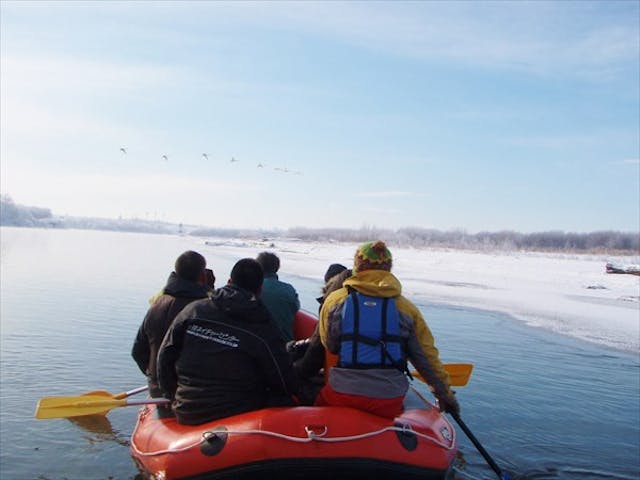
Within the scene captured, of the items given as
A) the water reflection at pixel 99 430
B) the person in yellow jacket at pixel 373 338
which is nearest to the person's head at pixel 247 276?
the person in yellow jacket at pixel 373 338

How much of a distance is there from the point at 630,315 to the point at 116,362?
508 inches

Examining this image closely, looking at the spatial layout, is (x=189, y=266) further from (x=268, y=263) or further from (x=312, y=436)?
(x=312, y=436)

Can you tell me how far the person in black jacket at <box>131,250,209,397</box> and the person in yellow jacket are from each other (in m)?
1.15

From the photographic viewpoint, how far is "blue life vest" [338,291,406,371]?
3.68 m

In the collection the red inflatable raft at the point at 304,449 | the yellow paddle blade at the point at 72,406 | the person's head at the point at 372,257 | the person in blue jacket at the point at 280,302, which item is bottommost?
the yellow paddle blade at the point at 72,406

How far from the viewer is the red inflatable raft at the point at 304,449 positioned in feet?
11.9

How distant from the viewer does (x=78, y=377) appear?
743 centimetres

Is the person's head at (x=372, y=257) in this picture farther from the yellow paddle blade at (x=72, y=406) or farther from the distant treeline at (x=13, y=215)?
the distant treeline at (x=13, y=215)

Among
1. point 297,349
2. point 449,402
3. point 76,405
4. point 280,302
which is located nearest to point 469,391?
point 280,302

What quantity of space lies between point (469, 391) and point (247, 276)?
4927 mm

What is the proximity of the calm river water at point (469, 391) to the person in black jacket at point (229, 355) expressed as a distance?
1.51 m

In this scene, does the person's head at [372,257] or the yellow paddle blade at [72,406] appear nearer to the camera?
the person's head at [372,257]

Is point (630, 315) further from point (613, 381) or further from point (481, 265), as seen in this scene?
point (481, 265)

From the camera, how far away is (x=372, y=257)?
3760 millimetres
